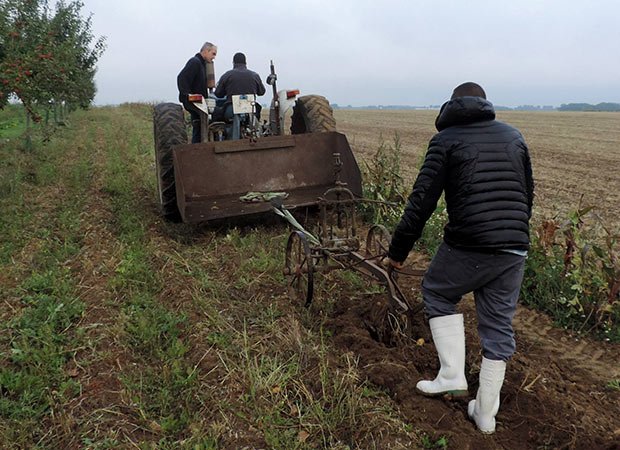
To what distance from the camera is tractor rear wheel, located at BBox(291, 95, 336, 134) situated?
22.3 feet

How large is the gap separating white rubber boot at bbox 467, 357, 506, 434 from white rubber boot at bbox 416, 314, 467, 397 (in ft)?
0.47

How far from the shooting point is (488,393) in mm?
2676

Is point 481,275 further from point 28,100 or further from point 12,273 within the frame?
point 28,100

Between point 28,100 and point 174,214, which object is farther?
point 28,100

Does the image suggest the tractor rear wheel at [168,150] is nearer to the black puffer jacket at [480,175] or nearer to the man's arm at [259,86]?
the man's arm at [259,86]

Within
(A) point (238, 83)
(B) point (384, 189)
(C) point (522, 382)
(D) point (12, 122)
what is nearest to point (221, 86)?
(A) point (238, 83)

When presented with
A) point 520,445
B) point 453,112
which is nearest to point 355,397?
point 520,445

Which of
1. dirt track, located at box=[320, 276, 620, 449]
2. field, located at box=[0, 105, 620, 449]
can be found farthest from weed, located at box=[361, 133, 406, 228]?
dirt track, located at box=[320, 276, 620, 449]

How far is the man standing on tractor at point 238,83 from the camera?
6434 millimetres

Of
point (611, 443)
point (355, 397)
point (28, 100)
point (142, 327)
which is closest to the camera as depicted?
point (611, 443)

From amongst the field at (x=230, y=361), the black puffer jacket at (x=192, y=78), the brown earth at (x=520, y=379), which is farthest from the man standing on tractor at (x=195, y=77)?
the brown earth at (x=520, y=379)

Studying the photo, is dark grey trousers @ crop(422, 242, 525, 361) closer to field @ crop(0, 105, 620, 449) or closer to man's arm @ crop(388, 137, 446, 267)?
man's arm @ crop(388, 137, 446, 267)

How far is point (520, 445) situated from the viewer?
105 inches

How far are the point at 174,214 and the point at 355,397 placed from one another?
389 centimetres
